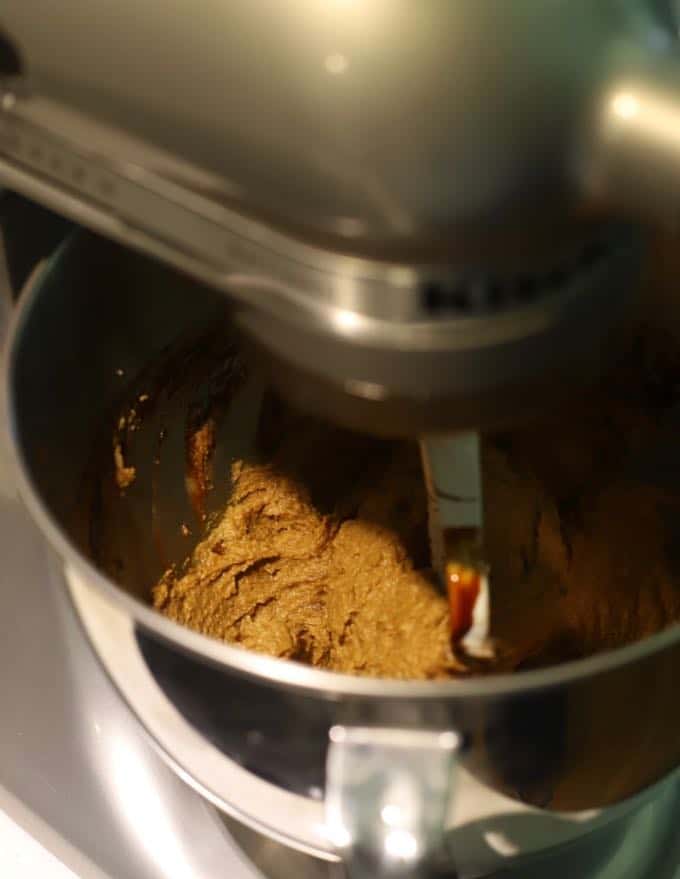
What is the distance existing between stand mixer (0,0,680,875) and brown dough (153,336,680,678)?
275mm

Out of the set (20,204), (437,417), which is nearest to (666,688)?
(437,417)

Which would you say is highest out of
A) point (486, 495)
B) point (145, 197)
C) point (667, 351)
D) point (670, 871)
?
point (145, 197)

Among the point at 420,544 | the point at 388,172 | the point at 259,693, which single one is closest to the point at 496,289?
the point at 388,172

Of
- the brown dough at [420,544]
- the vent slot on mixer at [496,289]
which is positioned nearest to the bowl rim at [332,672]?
the vent slot on mixer at [496,289]

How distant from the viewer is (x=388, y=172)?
0.29m

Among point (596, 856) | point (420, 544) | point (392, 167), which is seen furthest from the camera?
point (420, 544)

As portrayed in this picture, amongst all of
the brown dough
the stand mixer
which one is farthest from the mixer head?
the brown dough

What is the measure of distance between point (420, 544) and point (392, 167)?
1.30 ft

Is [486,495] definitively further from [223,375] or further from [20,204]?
[20,204]

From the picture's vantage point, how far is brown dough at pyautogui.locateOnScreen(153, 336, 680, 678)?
1.99 ft

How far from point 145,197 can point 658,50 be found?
0.56 ft

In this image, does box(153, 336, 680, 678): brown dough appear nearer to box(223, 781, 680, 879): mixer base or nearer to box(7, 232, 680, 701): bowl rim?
box(223, 781, 680, 879): mixer base

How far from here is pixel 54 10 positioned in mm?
338

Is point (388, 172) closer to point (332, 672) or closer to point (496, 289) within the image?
point (496, 289)
